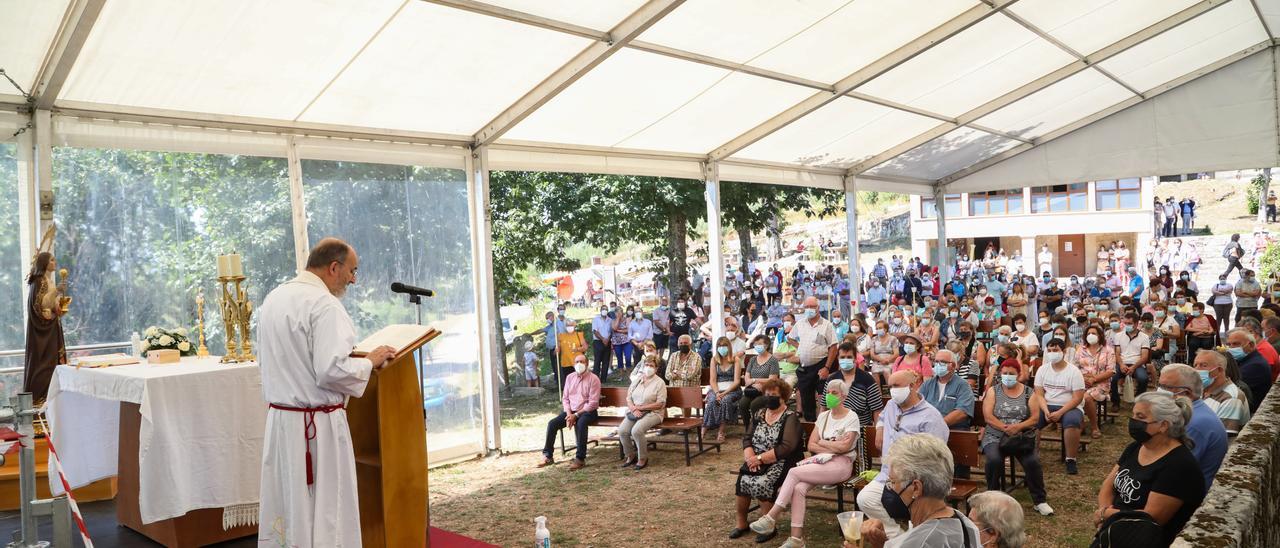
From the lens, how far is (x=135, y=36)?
5430 millimetres

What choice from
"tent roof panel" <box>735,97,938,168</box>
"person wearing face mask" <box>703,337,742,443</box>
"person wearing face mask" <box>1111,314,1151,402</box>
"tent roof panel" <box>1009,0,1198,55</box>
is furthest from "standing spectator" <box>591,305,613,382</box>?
"tent roof panel" <box>1009,0,1198,55</box>

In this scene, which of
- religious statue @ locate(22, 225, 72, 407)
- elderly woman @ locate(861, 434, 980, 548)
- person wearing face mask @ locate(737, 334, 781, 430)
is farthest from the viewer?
person wearing face mask @ locate(737, 334, 781, 430)

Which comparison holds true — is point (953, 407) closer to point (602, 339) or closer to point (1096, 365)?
point (1096, 365)

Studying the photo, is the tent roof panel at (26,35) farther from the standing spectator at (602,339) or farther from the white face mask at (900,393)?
the standing spectator at (602,339)

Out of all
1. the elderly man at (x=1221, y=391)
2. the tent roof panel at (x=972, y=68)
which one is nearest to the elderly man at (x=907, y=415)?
the elderly man at (x=1221, y=391)

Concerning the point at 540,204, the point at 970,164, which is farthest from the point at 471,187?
the point at 970,164

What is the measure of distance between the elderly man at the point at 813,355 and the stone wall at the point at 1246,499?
6066 mm

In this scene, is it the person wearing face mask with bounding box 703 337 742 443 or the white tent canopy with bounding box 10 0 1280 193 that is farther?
the person wearing face mask with bounding box 703 337 742 443

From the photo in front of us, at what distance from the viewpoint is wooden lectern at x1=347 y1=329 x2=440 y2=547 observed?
3.69 metres

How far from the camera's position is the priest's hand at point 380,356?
3412 mm

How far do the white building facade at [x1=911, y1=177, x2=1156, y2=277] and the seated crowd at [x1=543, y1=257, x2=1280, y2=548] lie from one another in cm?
1892

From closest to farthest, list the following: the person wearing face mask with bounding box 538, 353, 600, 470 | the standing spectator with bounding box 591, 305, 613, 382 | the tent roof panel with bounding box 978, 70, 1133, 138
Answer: the person wearing face mask with bounding box 538, 353, 600, 470, the tent roof panel with bounding box 978, 70, 1133, 138, the standing spectator with bounding box 591, 305, 613, 382

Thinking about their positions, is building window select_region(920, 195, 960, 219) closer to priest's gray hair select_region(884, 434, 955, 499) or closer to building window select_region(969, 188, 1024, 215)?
building window select_region(969, 188, 1024, 215)

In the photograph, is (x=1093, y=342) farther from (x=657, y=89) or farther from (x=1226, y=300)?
(x=1226, y=300)
